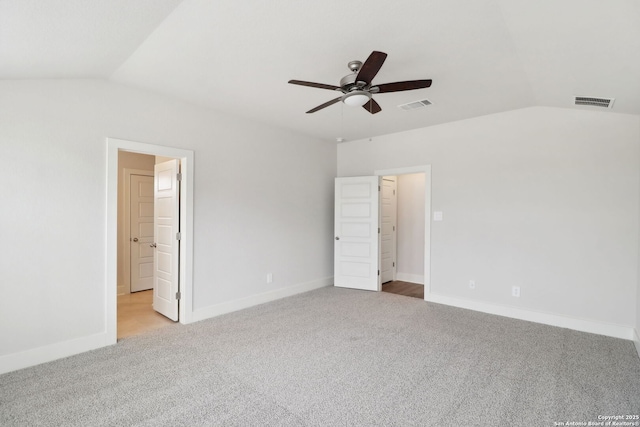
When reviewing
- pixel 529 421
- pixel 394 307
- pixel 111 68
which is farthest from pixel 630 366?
pixel 111 68

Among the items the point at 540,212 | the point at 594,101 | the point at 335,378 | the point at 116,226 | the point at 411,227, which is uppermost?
the point at 594,101

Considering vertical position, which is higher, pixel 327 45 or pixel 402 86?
pixel 327 45

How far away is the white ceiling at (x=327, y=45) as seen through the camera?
6.43 ft

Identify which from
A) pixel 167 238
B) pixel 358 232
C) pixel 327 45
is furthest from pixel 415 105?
pixel 167 238

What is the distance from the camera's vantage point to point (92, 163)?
309cm

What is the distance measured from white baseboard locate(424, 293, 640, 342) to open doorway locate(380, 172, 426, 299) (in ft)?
4.24

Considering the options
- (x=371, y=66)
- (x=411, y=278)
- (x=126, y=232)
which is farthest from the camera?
(x=411, y=278)

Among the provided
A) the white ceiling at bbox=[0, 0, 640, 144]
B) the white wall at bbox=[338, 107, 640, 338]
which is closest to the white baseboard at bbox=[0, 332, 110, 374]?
the white ceiling at bbox=[0, 0, 640, 144]

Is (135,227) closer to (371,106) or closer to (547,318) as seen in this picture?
(371,106)

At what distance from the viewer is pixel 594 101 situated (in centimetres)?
325

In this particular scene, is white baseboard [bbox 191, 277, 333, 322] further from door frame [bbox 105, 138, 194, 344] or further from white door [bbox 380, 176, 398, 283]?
white door [bbox 380, 176, 398, 283]

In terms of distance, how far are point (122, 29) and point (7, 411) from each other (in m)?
2.74

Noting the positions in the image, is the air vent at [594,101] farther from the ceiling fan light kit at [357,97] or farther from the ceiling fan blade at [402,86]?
the ceiling fan light kit at [357,97]

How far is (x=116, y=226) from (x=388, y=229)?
441 centimetres
